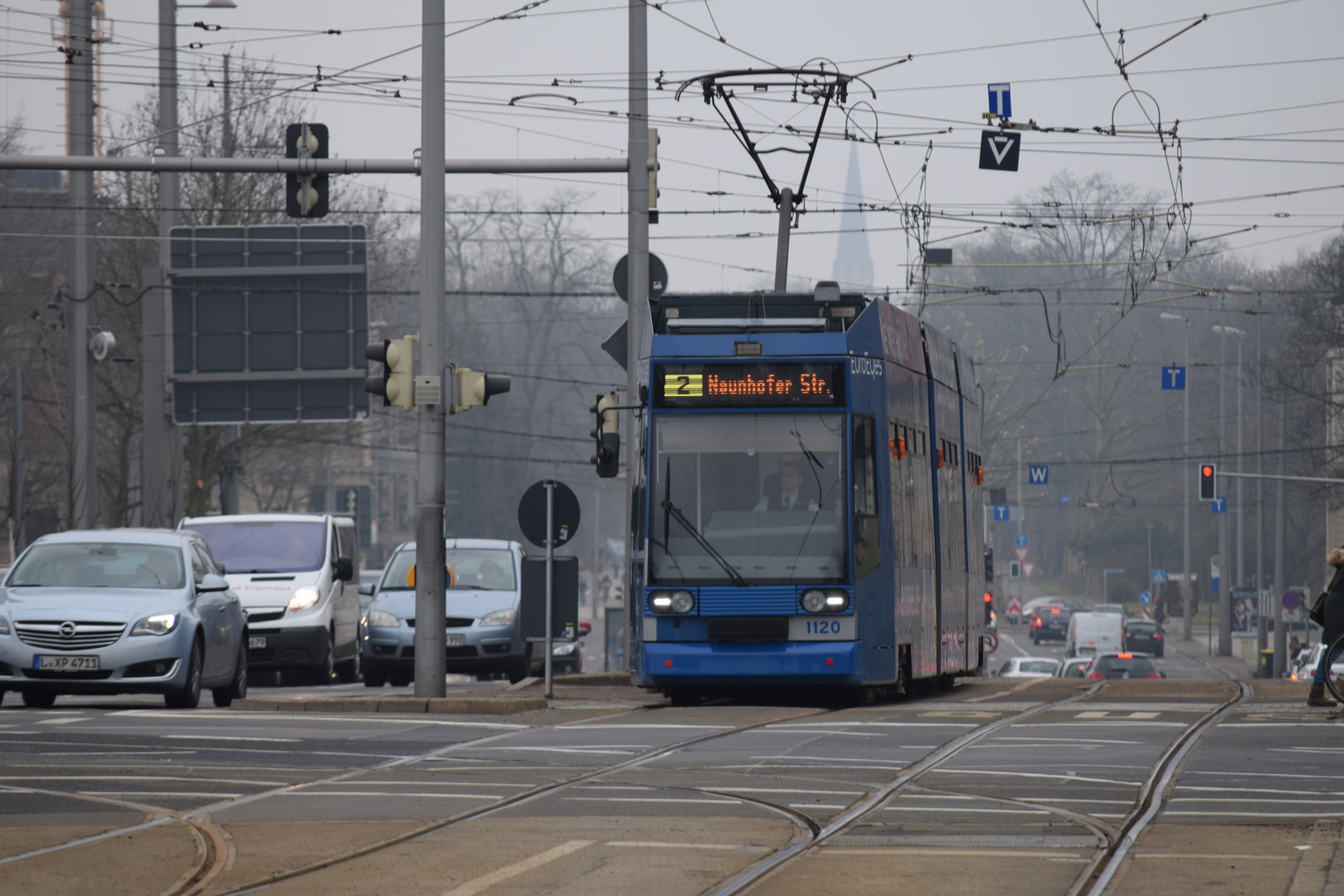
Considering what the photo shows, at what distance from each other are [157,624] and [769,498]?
5237 millimetres

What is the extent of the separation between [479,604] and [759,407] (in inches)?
358

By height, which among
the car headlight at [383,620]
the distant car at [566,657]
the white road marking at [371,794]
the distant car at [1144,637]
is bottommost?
the distant car at [1144,637]

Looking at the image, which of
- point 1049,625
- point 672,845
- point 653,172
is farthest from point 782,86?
point 1049,625

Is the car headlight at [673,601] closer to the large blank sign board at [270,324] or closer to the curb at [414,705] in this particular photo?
the curb at [414,705]

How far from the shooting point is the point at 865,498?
16828 millimetres

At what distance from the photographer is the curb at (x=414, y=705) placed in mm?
16766

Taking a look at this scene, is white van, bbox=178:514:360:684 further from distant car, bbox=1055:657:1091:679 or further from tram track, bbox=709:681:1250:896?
distant car, bbox=1055:657:1091:679

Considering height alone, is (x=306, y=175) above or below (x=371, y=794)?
above

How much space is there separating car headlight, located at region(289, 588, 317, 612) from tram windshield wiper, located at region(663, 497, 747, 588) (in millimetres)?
8508

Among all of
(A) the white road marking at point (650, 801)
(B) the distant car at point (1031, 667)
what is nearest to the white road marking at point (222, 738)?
(A) the white road marking at point (650, 801)

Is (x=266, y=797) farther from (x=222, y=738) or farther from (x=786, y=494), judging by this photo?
(x=786, y=494)

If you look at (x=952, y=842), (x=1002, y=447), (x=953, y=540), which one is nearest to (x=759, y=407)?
(x=953, y=540)

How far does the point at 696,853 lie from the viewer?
8180 mm

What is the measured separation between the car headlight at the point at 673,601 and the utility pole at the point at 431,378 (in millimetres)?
2198
